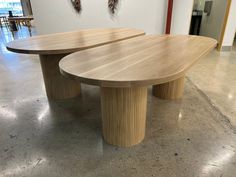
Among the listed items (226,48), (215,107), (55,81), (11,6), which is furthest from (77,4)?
(11,6)

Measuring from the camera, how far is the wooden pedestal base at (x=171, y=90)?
231cm

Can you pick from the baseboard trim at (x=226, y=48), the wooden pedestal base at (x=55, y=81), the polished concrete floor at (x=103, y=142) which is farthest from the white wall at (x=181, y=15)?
the wooden pedestal base at (x=55, y=81)

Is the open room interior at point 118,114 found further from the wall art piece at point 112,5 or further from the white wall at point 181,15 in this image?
the wall art piece at point 112,5

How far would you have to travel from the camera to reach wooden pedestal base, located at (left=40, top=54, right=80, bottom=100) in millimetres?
2219

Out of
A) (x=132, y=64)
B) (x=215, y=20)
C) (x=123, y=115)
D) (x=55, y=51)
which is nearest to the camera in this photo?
(x=132, y=64)

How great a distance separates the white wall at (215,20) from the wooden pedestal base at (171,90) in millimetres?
3304

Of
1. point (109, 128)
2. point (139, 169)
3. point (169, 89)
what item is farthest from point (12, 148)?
point (169, 89)

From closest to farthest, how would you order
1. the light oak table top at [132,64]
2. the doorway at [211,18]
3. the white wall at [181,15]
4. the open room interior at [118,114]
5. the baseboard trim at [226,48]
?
the light oak table top at [132,64] < the open room interior at [118,114] < the white wall at [181,15] < the doorway at [211,18] < the baseboard trim at [226,48]

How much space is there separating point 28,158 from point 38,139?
236mm

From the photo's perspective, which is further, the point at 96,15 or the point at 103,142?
the point at 96,15

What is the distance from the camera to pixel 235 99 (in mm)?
2393

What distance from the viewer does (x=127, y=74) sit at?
43.4 inches

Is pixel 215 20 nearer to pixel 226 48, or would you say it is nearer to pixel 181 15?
pixel 226 48

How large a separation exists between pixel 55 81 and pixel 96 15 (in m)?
2.65
